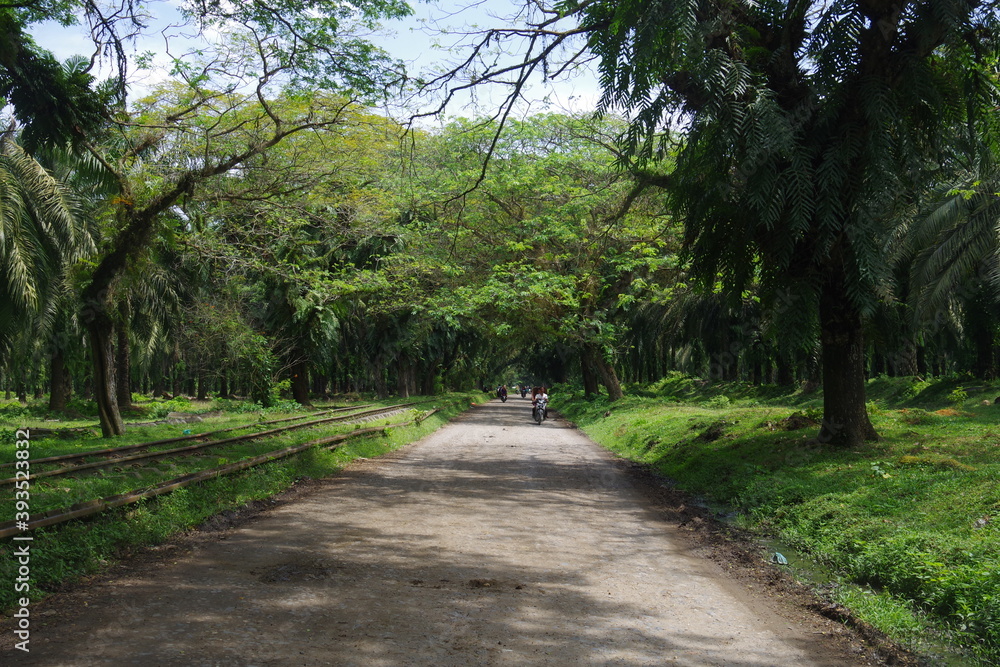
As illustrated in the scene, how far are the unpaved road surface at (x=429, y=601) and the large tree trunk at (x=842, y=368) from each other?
12.1ft

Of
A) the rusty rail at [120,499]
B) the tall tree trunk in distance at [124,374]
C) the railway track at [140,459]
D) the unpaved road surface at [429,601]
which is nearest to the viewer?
the unpaved road surface at [429,601]

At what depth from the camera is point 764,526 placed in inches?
327

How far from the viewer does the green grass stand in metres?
5.75

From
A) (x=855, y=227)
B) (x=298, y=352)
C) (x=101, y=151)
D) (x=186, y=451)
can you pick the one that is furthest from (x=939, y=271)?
(x=298, y=352)

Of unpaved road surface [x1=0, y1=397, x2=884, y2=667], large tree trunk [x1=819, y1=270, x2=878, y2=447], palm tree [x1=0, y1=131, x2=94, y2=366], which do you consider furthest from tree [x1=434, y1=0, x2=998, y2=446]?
palm tree [x1=0, y1=131, x2=94, y2=366]

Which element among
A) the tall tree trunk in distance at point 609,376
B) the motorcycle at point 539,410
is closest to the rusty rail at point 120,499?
the motorcycle at point 539,410

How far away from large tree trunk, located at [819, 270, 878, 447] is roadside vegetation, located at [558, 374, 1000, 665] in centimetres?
31

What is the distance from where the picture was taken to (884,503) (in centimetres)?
752

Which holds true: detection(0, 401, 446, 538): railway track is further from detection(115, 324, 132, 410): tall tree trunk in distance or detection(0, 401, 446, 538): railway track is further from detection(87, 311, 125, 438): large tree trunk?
detection(115, 324, 132, 410): tall tree trunk in distance

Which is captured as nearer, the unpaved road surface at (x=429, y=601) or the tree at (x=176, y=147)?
the unpaved road surface at (x=429, y=601)

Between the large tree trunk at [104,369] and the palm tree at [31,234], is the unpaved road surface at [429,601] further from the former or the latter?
the palm tree at [31,234]

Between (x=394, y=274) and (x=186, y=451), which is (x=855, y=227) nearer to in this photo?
(x=186, y=451)

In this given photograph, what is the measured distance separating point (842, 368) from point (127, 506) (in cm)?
983

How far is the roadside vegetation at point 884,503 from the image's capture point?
505 cm
